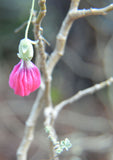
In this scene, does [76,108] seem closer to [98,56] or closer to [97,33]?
[98,56]

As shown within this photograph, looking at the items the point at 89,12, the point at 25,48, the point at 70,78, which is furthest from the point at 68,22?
the point at 70,78

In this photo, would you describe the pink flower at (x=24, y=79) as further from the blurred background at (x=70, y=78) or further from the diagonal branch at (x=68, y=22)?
the blurred background at (x=70, y=78)

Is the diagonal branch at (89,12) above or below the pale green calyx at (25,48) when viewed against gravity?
above

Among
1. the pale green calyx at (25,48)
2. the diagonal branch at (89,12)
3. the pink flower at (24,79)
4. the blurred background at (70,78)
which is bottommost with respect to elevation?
the pink flower at (24,79)

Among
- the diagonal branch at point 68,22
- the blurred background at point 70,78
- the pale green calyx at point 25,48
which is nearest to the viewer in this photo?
the pale green calyx at point 25,48

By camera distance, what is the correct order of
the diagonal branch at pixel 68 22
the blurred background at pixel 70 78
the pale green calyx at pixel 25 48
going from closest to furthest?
the pale green calyx at pixel 25 48 → the diagonal branch at pixel 68 22 → the blurred background at pixel 70 78

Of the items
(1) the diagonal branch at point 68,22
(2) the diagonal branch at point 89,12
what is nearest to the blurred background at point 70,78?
(1) the diagonal branch at point 68,22
